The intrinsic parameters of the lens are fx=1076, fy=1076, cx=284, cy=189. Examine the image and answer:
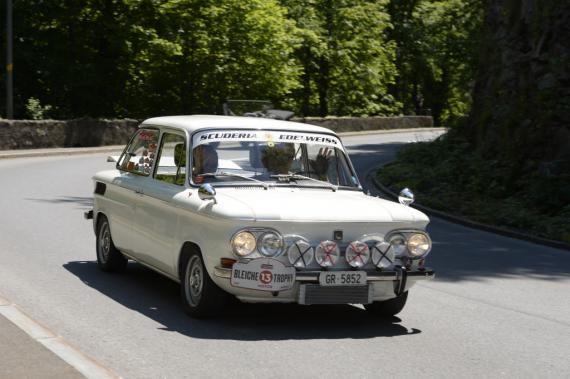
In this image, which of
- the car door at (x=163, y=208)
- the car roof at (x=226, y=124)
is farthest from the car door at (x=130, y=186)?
the car roof at (x=226, y=124)

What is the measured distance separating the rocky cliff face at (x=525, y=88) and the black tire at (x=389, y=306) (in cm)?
→ 1323

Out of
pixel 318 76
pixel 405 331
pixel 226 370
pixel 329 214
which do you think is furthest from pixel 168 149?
pixel 318 76

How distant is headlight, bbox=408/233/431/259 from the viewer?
28.9 ft

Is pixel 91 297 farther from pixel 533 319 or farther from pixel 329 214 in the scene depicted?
pixel 533 319

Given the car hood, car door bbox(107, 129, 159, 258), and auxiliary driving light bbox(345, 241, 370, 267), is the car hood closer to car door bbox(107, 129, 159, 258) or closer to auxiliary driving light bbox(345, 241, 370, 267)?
auxiliary driving light bbox(345, 241, 370, 267)

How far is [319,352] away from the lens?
7.71m

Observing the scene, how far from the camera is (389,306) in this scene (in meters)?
9.17

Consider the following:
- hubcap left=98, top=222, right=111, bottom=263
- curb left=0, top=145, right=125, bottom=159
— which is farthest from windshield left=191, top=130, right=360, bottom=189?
curb left=0, top=145, right=125, bottom=159

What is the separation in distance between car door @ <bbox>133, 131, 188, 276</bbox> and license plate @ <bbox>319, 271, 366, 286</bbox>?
4.92ft

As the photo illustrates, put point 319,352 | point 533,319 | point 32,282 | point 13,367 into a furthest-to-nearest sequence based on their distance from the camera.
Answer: point 32,282
point 533,319
point 319,352
point 13,367

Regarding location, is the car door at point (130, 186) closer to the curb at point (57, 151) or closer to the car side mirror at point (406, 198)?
the car side mirror at point (406, 198)

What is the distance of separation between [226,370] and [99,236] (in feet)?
15.7

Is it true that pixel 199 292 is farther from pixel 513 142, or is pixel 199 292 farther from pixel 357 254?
pixel 513 142

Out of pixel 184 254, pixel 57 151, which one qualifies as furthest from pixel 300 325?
pixel 57 151
